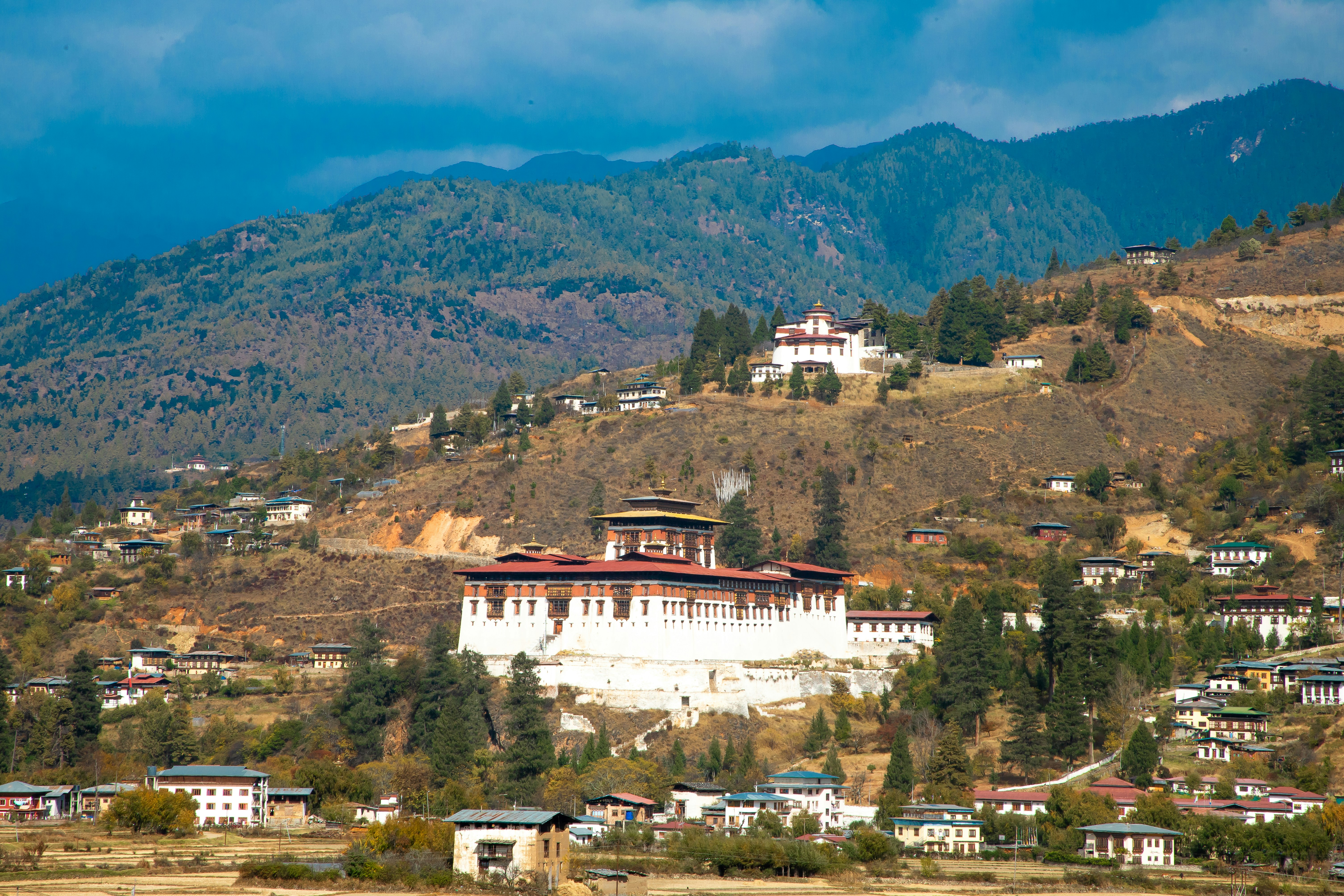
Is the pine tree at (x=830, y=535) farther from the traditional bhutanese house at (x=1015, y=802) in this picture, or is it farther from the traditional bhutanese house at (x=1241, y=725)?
the traditional bhutanese house at (x=1015, y=802)

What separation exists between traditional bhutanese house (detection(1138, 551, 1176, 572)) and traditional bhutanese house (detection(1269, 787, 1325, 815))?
46.2 meters

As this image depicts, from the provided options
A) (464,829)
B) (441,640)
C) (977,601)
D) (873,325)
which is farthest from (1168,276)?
(464,829)

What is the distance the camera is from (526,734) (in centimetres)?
9325

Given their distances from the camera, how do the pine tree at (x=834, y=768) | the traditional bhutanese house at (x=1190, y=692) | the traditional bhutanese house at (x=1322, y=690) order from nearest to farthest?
the pine tree at (x=834, y=768) < the traditional bhutanese house at (x=1322, y=690) < the traditional bhutanese house at (x=1190, y=692)

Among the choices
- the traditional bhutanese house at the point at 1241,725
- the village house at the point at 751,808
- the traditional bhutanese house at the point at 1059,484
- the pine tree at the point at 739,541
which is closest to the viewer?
the village house at the point at 751,808

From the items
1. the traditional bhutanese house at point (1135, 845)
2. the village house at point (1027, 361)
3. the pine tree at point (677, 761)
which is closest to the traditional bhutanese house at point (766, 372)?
the village house at point (1027, 361)

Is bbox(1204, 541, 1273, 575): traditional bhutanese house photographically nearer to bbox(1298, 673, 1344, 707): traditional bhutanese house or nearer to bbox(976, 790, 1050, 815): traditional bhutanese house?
bbox(1298, 673, 1344, 707): traditional bhutanese house

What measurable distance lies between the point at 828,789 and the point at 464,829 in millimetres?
25433

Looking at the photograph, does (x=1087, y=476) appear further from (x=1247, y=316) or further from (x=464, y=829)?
(x=464, y=829)

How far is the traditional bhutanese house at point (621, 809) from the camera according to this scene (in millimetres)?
83312

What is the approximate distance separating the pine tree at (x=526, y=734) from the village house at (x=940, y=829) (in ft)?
68.8

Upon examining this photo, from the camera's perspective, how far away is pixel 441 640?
104688 mm

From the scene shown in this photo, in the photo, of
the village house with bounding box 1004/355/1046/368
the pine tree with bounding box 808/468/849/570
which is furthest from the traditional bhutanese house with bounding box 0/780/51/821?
the village house with bounding box 1004/355/1046/368

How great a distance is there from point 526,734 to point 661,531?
91.7ft
